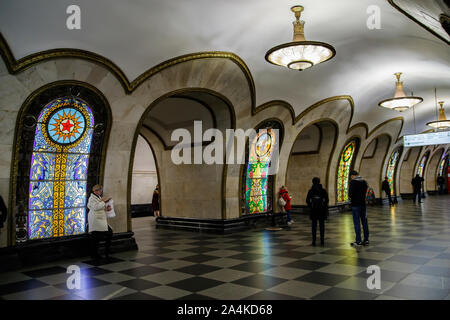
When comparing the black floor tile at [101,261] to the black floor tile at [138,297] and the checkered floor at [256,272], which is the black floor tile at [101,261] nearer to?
the checkered floor at [256,272]

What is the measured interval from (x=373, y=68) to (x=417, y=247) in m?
5.17

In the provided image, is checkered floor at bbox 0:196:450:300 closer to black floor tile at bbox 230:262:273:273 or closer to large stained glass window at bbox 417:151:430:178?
black floor tile at bbox 230:262:273:273

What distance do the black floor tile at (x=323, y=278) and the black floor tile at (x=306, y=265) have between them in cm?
35

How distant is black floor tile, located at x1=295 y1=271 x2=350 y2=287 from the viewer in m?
4.27

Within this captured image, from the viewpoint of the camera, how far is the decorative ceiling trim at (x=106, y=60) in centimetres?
524

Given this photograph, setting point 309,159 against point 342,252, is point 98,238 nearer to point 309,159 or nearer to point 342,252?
point 342,252

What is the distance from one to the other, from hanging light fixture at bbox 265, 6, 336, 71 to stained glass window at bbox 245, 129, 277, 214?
12.0 feet

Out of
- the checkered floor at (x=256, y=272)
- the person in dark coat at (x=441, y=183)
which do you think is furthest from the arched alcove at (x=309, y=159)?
the person in dark coat at (x=441, y=183)

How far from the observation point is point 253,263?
5473mm

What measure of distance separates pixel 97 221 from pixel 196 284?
251 cm

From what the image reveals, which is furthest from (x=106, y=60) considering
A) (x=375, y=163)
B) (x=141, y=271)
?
(x=375, y=163)

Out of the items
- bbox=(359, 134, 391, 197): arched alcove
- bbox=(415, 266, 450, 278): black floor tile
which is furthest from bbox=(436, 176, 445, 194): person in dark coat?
bbox=(415, 266, 450, 278): black floor tile
